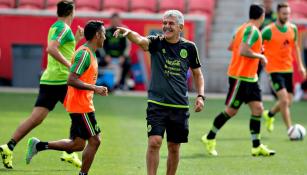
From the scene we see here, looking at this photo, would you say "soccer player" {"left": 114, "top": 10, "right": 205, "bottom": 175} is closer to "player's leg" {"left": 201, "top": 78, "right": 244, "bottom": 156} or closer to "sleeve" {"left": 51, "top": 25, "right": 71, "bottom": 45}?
"sleeve" {"left": 51, "top": 25, "right": 71, "bottom": 45}

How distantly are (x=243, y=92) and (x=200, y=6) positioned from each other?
14.8 metres

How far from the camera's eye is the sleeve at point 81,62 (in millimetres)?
10317

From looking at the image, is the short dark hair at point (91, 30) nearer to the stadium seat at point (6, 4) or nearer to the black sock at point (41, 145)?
the black sock at point (41, 145)

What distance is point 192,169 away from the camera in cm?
1192

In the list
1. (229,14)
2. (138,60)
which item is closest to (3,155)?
(138,60)

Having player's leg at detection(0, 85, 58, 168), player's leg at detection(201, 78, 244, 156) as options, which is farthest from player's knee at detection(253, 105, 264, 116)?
player's leg at detection(0, 85, 58, 168)

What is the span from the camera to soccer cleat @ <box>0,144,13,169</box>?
11.5 meters

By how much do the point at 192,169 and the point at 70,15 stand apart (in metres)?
2.60

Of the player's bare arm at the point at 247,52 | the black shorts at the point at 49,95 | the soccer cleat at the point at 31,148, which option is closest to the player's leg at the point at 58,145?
the soccer cleat at the point at 31,148

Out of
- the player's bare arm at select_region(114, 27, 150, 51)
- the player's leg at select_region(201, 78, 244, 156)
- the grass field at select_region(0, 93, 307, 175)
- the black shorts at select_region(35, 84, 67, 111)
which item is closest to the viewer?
the player's bare arm at select_region(114, 27, 150, 51)

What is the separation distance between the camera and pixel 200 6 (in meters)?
28.6

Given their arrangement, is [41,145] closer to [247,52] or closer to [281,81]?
[247,52]

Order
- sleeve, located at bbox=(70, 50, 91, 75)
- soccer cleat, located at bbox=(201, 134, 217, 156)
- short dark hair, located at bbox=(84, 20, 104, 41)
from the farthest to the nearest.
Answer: soccer cleat, located at bbox=(201, 134, 217, 156) → short dark hair, located at bbox=(84, 20, 104, 41) → sleeve, located at bbox=(70, 50, 91, 75)

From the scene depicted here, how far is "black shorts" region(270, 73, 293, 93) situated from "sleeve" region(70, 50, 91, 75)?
6470 mm
